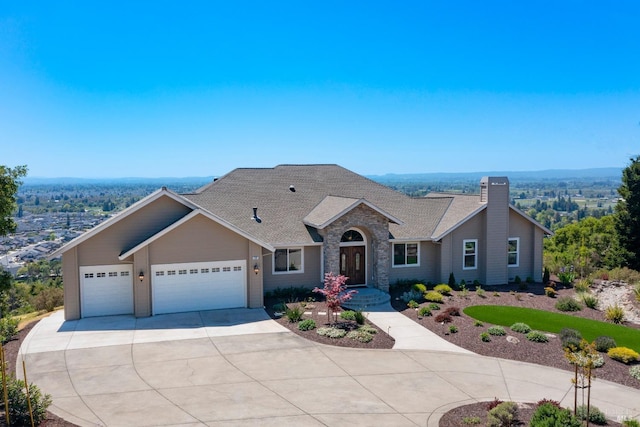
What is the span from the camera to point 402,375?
598 inches

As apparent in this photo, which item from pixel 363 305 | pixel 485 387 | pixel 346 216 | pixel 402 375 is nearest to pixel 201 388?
pixel 402 375

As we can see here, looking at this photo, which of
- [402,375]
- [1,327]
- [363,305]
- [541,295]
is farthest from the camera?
[541,295]

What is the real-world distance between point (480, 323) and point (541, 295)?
7.38 meters

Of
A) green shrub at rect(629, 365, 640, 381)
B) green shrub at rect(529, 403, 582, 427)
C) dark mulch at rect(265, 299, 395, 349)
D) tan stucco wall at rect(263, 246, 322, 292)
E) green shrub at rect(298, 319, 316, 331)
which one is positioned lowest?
green shrub at rect(629, 365, 640, 381)

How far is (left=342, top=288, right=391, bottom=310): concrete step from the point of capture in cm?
2338

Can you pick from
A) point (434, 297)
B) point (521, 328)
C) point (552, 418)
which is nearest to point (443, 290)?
point (434, 297)

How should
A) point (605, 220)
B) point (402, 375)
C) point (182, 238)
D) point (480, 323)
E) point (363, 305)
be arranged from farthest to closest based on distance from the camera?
1. point (605, 220)
2. point (363, 305)
3. point (182, 238)
4. point (480, 323)
5. point (402, 375)

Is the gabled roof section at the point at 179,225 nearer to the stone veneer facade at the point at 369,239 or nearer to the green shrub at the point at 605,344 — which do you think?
the stone veneer facade at the point at 369,239

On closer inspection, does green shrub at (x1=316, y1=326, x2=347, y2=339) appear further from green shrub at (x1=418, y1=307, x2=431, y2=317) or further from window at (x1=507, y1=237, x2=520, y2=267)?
window at (x1=507, y1=237, x2=520, y2=267)

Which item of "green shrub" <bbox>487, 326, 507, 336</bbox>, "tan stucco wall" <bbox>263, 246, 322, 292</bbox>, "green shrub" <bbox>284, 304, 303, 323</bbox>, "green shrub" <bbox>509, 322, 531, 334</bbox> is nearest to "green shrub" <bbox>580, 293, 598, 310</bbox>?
"green shrub" <bbox>509, 322, 531, 334</bbox>

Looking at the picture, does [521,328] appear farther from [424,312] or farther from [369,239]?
[369,239]

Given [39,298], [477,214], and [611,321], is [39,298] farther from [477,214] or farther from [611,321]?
[611,321]

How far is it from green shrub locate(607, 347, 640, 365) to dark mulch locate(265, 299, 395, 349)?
689 centimetres

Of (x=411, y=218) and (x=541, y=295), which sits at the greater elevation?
(x=411, y=218)
